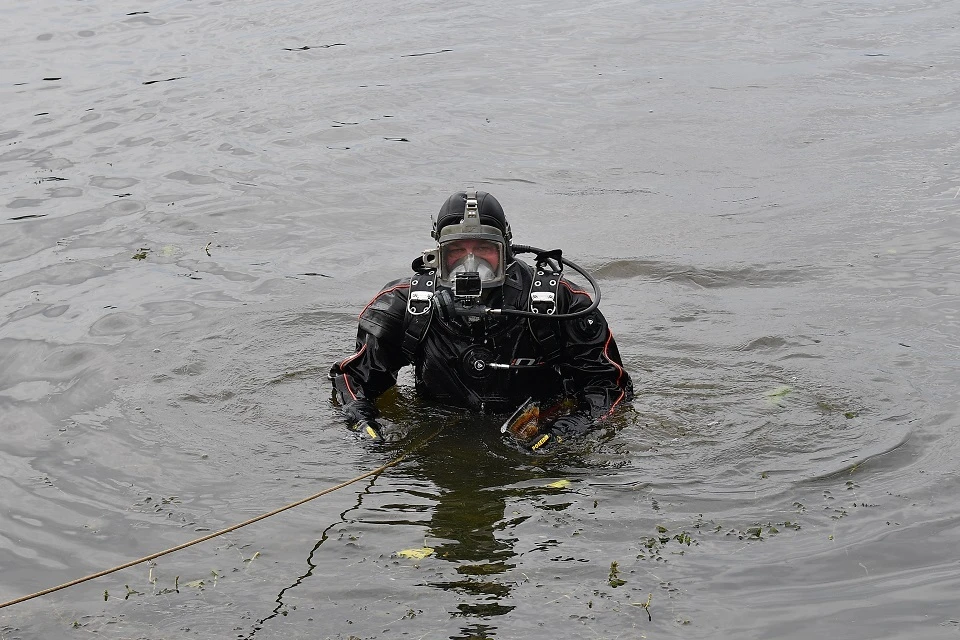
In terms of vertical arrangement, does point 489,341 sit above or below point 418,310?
below

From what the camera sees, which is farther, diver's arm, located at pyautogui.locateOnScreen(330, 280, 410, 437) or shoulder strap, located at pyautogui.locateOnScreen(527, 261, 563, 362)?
diver's arm, located at pyautogui.locateOnScreen(330, 280, 410, 437)

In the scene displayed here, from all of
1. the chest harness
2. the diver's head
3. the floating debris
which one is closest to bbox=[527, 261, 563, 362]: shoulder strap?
the chest harness

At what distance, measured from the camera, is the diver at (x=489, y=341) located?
533 cm

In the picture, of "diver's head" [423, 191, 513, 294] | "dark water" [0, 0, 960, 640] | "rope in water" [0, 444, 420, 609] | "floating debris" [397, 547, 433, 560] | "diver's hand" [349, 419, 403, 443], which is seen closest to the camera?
"rope in water" [0, 444, 420, 609]

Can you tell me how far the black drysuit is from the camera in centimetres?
556

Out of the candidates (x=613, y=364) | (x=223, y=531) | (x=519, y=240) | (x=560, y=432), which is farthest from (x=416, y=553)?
(x=519, y=240)

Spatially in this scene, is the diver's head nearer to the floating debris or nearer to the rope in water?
the rope in water

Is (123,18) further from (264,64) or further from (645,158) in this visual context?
(645,158)

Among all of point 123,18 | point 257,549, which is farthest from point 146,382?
point 123,18

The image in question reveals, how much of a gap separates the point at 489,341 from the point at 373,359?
0.64m

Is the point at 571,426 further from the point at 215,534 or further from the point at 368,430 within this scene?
the point at 215,534

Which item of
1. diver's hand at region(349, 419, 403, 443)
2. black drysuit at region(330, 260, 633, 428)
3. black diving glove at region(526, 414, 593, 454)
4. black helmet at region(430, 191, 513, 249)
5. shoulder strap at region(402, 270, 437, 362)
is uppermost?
black helmet at region(430, 191, 513, 249)

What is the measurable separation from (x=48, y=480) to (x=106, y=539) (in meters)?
0.80

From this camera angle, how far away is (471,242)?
5301 mm
